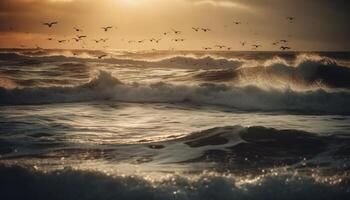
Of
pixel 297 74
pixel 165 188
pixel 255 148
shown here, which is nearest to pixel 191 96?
pixel 297 74

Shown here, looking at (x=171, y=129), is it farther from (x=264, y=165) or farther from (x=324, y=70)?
(x=324, y=70)

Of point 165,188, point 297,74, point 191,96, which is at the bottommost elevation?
point 165,188

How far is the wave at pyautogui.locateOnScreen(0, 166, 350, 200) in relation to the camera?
764 centimetres

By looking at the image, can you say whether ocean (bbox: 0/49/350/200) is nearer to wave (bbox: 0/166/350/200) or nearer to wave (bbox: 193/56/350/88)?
wave (bbox: 0/166/350/200)

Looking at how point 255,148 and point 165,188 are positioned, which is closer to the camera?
point 165,188

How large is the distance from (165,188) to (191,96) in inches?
704

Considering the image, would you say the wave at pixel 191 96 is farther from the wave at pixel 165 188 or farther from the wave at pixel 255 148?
the wave at pixel 165 188

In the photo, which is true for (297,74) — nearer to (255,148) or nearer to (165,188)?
(255,148)

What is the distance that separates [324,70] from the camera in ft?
109

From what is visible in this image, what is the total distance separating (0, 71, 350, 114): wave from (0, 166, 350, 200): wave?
42.2ft

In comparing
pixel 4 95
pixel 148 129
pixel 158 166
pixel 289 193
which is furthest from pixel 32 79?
pixel 289 193

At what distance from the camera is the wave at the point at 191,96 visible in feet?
72.6

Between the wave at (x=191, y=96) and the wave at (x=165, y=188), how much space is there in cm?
1287

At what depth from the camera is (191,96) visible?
2561 centimetres
